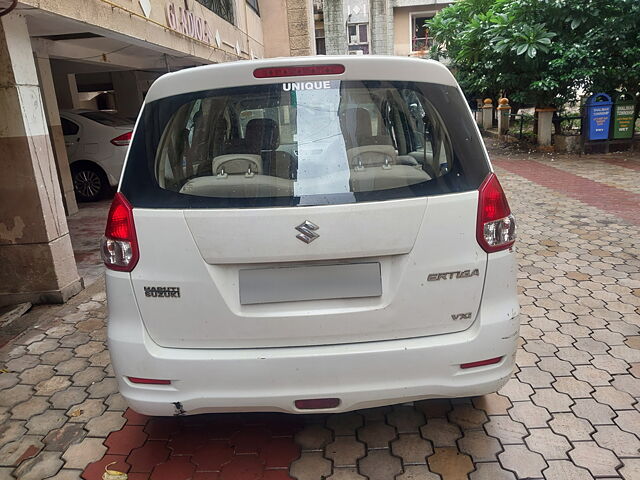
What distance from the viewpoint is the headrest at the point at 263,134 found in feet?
7.38

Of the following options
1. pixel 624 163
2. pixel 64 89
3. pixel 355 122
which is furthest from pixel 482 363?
pixel 64 89

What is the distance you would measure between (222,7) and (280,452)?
42.2 ft

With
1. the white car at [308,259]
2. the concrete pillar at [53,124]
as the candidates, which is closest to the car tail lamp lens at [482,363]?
the white car at [308,259]

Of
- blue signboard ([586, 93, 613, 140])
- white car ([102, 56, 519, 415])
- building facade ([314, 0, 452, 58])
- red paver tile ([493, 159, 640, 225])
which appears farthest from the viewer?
building facade ([314, 0, 452, 58])

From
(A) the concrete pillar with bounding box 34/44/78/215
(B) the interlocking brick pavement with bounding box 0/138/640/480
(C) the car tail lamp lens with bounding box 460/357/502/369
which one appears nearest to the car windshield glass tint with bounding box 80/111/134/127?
(A) the concrete pillar with bounding box 34/44/78/215

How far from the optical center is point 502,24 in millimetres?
12086

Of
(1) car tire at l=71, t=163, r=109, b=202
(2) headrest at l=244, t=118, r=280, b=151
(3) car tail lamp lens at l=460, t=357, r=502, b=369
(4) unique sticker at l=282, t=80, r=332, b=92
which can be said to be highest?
(4) unique sticker at l=282, t=80, r=332, b=92

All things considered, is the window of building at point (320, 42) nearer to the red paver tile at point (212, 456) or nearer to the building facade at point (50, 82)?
the building facade at point (50, 82)

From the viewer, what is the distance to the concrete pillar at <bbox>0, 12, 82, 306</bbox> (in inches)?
166

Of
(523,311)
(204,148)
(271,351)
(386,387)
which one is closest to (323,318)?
(271,351)

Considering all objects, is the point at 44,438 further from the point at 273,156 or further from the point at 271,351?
the point at 273,156

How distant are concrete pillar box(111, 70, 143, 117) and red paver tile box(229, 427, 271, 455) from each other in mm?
12342

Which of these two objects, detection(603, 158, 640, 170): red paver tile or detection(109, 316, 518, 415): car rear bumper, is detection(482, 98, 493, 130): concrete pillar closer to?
detection(603, 158, 640, 170): red paver tile

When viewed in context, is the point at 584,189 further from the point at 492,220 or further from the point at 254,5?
the point at 254,5
